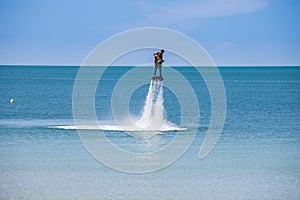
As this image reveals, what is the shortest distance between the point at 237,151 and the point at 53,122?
1948 centimetres

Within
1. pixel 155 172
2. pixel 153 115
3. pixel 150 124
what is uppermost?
pixel 153 115

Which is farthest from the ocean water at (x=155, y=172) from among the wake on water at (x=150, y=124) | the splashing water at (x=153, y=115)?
the splashing water at (x=153, y=115)

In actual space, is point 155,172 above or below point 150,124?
below

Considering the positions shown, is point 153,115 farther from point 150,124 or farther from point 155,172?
point 155,172

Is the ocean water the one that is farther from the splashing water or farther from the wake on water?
the splashing water

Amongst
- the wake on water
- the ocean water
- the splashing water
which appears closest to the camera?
the ocean water

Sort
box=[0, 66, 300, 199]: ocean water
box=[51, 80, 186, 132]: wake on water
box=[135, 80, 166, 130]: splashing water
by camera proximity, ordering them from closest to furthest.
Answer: box=[0, 66, 300, 199]: ocean water < box=[135, 80, 166, 130]: splashing water < box=[51, 80, 186, 132]: wake on water

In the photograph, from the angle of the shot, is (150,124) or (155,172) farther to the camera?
(150,124)

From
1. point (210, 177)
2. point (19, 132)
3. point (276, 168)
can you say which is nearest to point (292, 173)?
point (276, 168)

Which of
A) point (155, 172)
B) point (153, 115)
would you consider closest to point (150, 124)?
point (153, 115)

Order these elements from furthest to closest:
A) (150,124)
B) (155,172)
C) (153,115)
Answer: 1. (153,115)
2. (150,124)
3. (155,172)

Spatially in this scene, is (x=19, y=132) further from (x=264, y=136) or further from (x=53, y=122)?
(x=264, y=136)

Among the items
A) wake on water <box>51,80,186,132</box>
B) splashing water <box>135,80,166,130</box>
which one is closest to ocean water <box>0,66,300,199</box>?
wake on water <box>51,80,186,132</box>

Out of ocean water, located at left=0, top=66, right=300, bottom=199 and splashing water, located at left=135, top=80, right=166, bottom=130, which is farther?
splashing water, located at left=135, top=80, right=166, bottom=130
